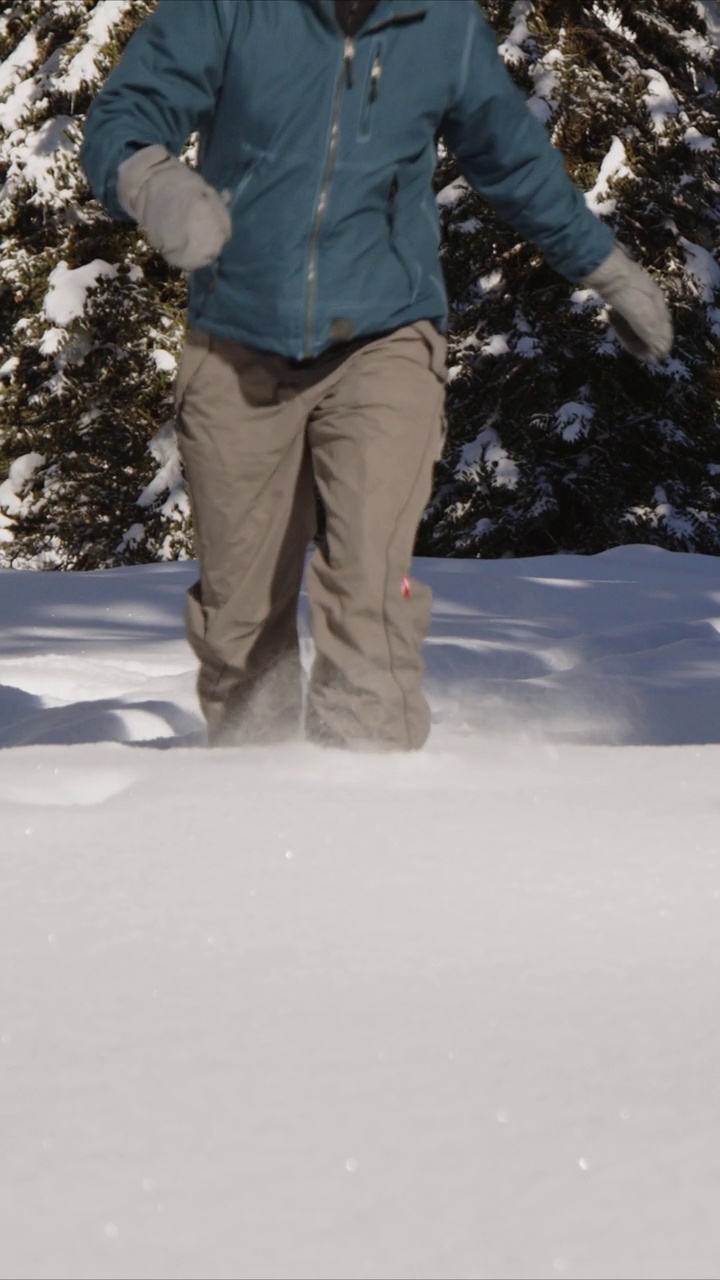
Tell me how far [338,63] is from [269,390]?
0.54 metres

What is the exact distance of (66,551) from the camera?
14.7 metres

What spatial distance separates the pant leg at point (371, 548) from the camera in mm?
3020

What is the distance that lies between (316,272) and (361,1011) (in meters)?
1.60

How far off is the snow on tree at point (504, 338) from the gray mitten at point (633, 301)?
964 centimetres

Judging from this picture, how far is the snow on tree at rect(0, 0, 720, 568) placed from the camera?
43.9 ft

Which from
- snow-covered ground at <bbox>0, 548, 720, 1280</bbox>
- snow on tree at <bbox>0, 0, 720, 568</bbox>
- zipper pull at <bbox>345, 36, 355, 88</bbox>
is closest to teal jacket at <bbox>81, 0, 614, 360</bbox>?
zipper pull at <bbox>345, 36, 355, 88</bbox>

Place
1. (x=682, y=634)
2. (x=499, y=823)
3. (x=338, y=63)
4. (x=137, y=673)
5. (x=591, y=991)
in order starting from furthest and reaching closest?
(x=682, y=634), (x=137, y=673), (x=338, y=63), (x=499, y=823), (x=591, y=991)

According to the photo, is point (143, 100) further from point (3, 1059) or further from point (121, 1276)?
point (121, 1276)

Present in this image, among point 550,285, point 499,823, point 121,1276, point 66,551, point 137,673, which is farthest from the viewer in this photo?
point 66,551

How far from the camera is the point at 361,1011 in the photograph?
1.68 meters

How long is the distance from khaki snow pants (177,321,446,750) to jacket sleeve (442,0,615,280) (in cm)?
32

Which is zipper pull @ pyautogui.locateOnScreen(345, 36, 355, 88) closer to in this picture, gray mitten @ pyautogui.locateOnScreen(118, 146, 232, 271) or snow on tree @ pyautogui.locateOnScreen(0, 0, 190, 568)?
gray mitten @ pyautogui.locateOnScreen(118, 146, 232, 271)

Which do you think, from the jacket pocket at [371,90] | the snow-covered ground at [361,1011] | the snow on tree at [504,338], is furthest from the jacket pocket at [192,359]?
the snow on tree at [504,338]

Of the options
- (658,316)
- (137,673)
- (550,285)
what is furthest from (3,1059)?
(550,285)
